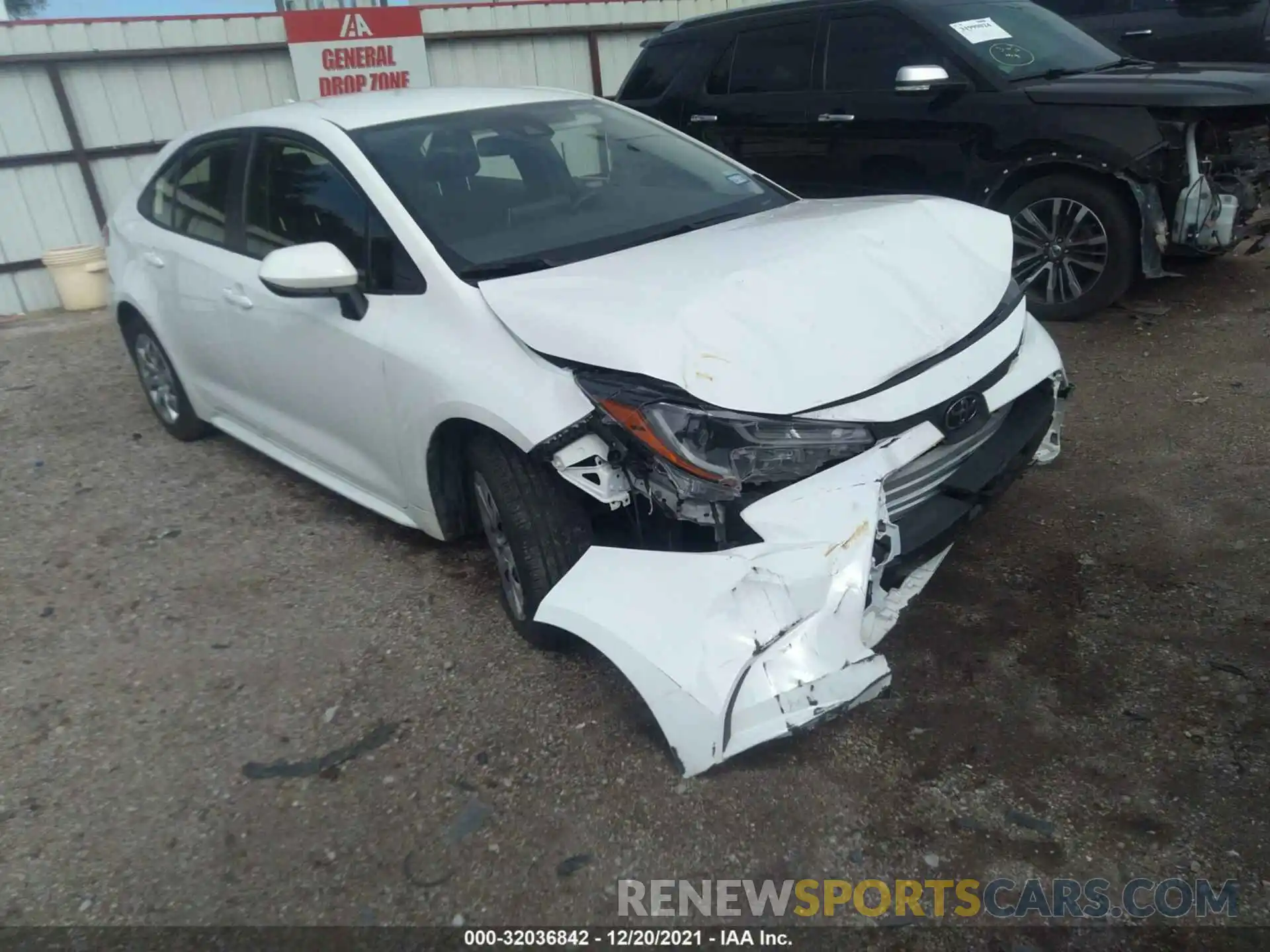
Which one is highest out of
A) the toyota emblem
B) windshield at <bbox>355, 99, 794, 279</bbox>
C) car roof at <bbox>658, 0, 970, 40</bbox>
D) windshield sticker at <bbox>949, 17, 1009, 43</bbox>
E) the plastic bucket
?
car roof at <bbox>658, 0, 970, 40</bbox>

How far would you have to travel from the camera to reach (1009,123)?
5234mm

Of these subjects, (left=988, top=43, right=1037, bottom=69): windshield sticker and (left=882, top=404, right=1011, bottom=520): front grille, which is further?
(left=988, top=43, right=1037, bottom=69): windshield sticker

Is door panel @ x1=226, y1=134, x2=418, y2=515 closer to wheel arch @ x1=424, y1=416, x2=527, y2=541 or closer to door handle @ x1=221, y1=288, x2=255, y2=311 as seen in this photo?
door handle @ x1=221, y1=288, x2=255, y2=311

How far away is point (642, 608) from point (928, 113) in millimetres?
4389

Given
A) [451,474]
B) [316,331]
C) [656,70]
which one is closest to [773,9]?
[656,70]

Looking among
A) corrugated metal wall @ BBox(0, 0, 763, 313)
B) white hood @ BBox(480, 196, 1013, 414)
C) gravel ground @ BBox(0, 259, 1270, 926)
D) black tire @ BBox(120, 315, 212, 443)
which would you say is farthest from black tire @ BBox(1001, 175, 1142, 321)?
corrugated metal wall @ BBox(0, 0, 763, 313)

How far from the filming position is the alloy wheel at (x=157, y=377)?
4785 mm

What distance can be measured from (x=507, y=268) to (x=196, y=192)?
6.82 ft

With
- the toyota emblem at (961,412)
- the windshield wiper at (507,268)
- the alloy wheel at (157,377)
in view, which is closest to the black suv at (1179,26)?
the toyota emblem at (961,412)

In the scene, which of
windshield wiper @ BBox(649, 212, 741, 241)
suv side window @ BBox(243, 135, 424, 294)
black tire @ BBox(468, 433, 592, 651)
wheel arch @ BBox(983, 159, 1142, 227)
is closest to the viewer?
black tire @ BBox(468, 433, 592, 651)

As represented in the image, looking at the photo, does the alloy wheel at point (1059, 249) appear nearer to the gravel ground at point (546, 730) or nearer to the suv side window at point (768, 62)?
the gravel ground at point (546, 730)

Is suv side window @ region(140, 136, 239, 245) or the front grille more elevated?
suv side window @ region(140, 136, 239, 245)

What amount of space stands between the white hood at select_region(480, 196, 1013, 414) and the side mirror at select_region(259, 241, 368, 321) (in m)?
0.51

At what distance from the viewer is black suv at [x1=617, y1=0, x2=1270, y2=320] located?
487 centimetres
